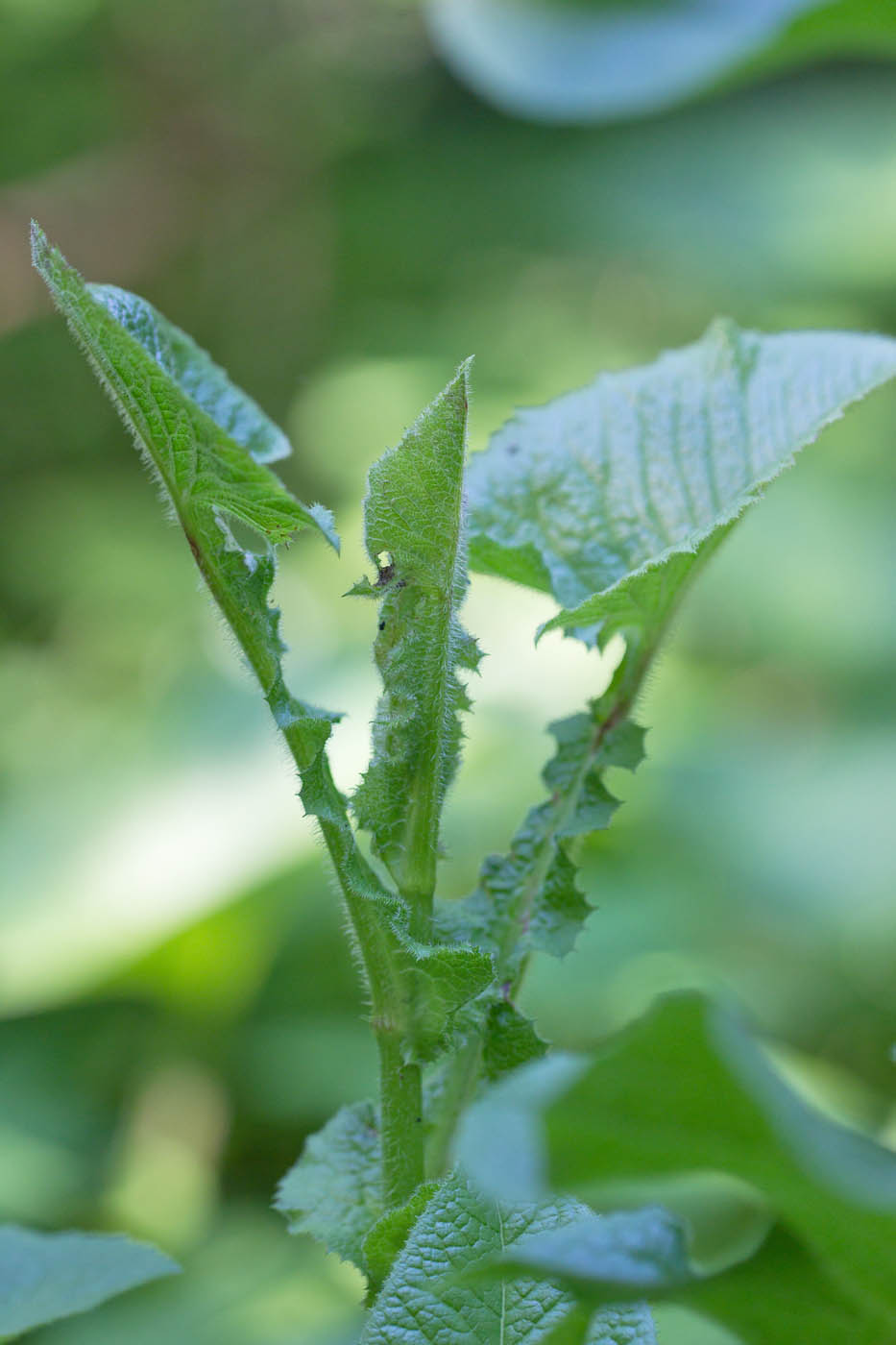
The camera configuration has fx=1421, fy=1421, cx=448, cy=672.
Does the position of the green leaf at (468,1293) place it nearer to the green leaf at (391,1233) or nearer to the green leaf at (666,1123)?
the green leaf at (391,1233)

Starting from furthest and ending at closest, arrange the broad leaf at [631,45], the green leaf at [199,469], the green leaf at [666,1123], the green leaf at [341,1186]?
the broad leaf at [631,45] < the green leaf at [341,1186] < the green leaf at [199,469] < the green leaf at [666,1123]

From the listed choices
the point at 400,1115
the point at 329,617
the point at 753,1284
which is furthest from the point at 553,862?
the point at 329,617

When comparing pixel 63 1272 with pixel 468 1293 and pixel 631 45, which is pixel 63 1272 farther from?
pixel 631 45

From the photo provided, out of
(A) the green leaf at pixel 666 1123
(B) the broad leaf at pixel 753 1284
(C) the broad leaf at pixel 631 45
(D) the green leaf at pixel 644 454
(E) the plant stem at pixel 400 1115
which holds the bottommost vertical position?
(B) the broad leaf at pixel 753 1284

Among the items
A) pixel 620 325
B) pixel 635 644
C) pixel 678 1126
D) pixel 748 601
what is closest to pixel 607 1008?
pixel 748 601

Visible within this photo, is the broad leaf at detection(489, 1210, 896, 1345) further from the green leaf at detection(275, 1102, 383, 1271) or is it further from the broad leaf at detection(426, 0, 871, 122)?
the broad leaf at detection(426, 0, 871, 122)

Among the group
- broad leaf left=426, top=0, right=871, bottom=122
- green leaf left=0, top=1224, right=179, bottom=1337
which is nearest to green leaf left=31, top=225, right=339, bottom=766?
green leaf left=0, top=1224, right=179, bottom=1337

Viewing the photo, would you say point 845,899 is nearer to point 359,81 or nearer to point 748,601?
point 748,601

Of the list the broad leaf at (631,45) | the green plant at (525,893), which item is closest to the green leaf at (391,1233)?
the green plant at (525,893)
